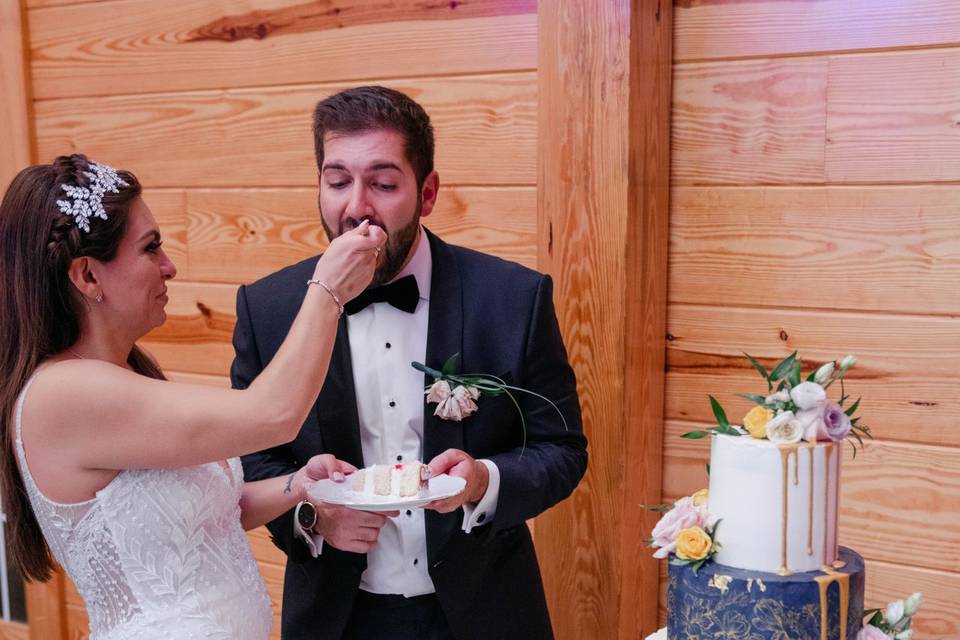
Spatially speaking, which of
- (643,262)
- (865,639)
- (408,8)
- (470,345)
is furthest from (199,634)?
(408,8)

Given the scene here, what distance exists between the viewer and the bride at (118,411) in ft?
5.50

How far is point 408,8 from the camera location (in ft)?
9.59

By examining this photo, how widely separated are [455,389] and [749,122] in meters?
1.20

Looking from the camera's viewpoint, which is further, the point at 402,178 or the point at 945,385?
the point at 945,385

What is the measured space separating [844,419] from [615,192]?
106 cm

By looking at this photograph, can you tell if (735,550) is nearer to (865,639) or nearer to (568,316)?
(865,639)

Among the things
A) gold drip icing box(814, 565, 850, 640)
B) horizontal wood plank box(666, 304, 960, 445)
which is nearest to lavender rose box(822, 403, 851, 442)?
gold drip icing box(814, 565, 850, 640)

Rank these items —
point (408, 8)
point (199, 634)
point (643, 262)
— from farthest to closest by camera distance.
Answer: point (408, 8) < point (643, 262) < point (199, 634)

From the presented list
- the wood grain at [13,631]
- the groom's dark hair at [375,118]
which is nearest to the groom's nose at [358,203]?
the groom's dark hair at [375,118]

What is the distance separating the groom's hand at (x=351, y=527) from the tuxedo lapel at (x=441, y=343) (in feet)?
0.51

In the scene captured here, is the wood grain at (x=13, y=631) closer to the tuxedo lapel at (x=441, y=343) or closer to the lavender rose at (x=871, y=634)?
the tuxedo lapel at (x=441, y=343)

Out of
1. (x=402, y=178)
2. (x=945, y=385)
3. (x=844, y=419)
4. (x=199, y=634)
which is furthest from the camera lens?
(x=945, y=385)

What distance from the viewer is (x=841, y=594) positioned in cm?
158

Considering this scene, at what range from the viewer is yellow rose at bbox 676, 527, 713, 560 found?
64.3 inches
